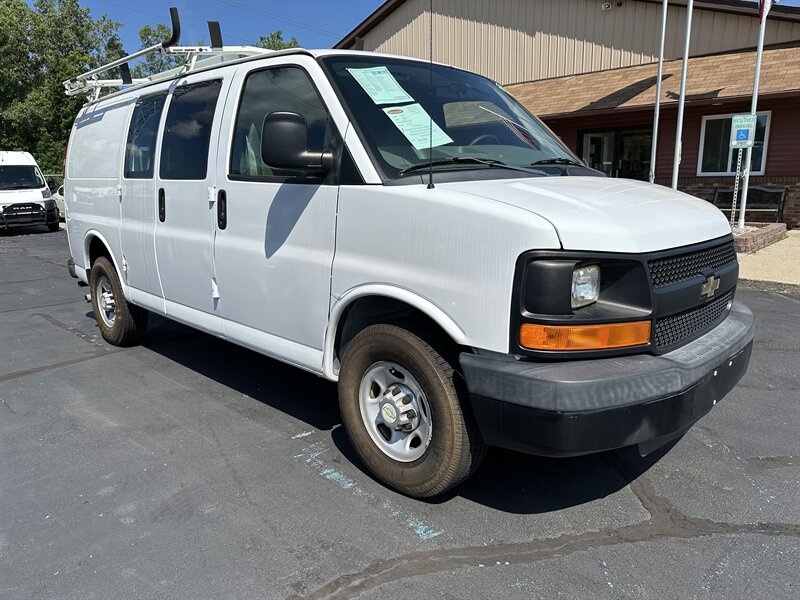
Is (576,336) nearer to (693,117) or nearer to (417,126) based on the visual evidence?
(417,126)

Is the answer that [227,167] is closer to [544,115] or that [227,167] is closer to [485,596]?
[485,596]

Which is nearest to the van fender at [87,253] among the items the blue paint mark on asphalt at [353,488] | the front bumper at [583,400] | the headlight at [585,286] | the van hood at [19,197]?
the blue paint mark on asphalt at [353,488]

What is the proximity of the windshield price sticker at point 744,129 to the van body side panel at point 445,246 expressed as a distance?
10121 mm

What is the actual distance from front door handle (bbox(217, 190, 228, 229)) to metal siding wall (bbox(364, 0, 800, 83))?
1551 centimetres

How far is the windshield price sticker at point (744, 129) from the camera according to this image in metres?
10.6

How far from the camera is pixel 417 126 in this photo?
10.3 feet

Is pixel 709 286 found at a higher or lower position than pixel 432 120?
lower

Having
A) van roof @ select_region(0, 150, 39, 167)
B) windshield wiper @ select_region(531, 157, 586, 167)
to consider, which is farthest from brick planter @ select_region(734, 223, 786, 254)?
van roof @ select_region(0, 150, 39, 167)

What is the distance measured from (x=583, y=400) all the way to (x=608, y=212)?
31.5 inches

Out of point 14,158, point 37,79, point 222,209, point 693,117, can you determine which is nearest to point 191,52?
point 222,209

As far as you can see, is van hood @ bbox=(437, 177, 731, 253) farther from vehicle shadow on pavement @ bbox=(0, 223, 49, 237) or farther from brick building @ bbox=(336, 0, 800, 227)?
vehicle shadow on pavement @ bbox=(0, 223, 49, 237)

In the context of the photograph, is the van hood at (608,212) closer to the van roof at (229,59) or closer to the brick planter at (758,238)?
the van roof at (229,59)

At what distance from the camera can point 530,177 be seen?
3109 mm

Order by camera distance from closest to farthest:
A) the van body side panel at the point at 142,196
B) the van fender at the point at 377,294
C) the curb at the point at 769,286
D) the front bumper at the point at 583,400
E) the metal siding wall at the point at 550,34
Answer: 1. the front bumper at the point at 583,400
2. the van fender at the point at 377,294
3. the van body side panel at the point at 142,196
4. the curb at the point at 769,286
5. the metal siding wall at the point at 550,34
